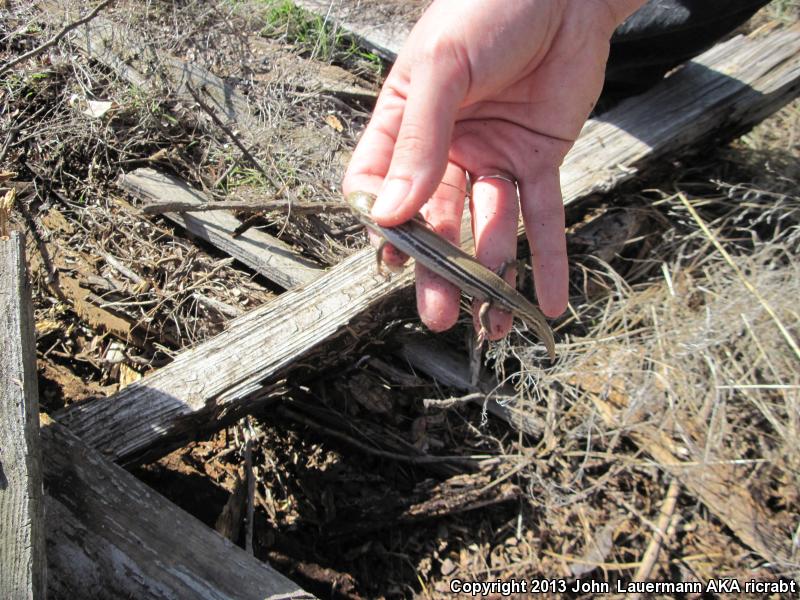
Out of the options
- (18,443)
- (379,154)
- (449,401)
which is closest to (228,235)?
(379,154)

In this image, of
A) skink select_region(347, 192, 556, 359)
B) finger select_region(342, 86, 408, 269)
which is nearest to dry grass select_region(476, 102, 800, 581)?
skink select_region(347, 192, 556, 359)

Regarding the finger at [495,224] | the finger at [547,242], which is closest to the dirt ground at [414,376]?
the finger at [495,224]

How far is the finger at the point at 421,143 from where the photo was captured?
92.0 inches

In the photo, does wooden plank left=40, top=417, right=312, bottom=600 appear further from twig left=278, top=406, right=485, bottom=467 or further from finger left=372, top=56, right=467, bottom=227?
finger left=372, top=56, right=467, bottom=227

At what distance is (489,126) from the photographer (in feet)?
10.2

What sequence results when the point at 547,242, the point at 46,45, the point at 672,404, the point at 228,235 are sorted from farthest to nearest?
the point at 46,45, the point at 228,235, the point at 672,404, the point at 547,242

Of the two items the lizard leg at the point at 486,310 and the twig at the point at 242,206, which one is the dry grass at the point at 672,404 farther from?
the twig at the point at 242,206

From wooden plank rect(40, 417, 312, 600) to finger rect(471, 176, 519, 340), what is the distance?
1.38 m

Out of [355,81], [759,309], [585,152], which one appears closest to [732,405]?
[759,309]

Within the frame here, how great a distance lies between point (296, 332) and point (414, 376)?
812mm

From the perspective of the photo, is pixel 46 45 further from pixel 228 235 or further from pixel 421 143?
pixel 421 143

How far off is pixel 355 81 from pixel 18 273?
283 centimetres

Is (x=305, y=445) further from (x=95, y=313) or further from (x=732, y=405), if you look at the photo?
(x=732, y=405)

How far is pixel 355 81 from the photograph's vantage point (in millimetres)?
4496
